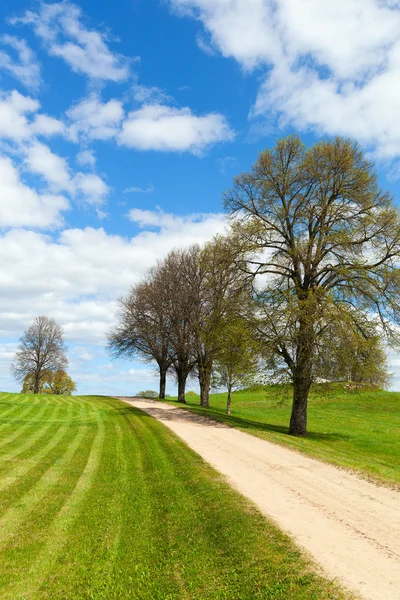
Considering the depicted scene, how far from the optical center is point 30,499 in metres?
9.44

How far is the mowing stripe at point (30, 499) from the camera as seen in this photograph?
7704 mm

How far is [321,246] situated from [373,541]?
17.5 meters

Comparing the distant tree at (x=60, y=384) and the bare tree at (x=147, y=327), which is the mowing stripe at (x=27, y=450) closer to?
the bare tree at (x=147, y=327)

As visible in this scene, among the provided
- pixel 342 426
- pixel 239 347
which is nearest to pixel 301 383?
pixel 239 347

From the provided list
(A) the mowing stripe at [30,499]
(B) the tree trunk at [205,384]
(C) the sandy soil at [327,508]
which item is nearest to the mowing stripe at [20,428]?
(A) the mowing stripe at [30,499]

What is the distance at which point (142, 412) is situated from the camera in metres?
28.6

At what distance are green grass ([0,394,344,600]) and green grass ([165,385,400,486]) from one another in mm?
5812

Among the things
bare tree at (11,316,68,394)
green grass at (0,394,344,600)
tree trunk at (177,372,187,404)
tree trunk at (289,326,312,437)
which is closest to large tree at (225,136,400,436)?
tree trunk at (289,326,312,437)

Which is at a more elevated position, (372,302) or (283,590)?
(372,302)

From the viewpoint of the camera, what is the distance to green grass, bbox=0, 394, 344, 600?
18.5ft

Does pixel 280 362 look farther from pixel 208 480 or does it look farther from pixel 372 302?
pixel 208 480

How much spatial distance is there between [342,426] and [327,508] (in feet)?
74.1

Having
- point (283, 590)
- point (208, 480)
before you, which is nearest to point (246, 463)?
point (208, 480)

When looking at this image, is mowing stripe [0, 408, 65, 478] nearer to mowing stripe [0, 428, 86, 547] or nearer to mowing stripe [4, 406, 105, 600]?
mowing stripe [0, 428, 86, 547]
